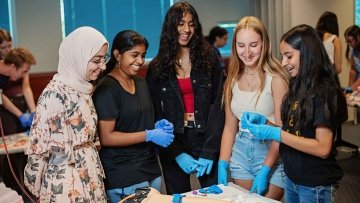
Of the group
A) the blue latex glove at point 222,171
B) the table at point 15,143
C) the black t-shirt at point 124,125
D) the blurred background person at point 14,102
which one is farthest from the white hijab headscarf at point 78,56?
the blurred background person at point 14,102

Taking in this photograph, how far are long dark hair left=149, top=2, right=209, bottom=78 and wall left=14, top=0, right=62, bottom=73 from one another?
3.53 meters

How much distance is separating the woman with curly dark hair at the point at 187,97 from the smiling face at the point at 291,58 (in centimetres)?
45

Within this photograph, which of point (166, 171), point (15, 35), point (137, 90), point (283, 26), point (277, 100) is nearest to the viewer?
point (277, 100)

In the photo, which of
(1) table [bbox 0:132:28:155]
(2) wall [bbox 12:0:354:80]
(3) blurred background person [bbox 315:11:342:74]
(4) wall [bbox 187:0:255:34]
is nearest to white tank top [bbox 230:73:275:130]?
(1) table [bbox 0:132:28:155]

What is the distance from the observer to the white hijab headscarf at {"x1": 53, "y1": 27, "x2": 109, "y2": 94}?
5.71 feet

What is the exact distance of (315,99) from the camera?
1687 mm

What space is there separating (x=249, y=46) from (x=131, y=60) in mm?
536

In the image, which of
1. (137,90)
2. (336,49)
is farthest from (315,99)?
(336,49)

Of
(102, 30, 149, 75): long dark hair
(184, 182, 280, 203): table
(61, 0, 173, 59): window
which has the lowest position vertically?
(184, 182, 280, 203): table

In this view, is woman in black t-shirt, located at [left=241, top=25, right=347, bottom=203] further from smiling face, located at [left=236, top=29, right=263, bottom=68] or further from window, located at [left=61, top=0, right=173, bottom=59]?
window, located at [left=61, top=0, right=173, bottom=59]

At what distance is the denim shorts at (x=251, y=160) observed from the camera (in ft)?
6.35

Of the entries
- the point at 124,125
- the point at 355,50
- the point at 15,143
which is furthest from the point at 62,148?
the point at 355,50

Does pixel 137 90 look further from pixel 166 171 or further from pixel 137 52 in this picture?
pixel 166 171

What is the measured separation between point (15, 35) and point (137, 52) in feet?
12.4
